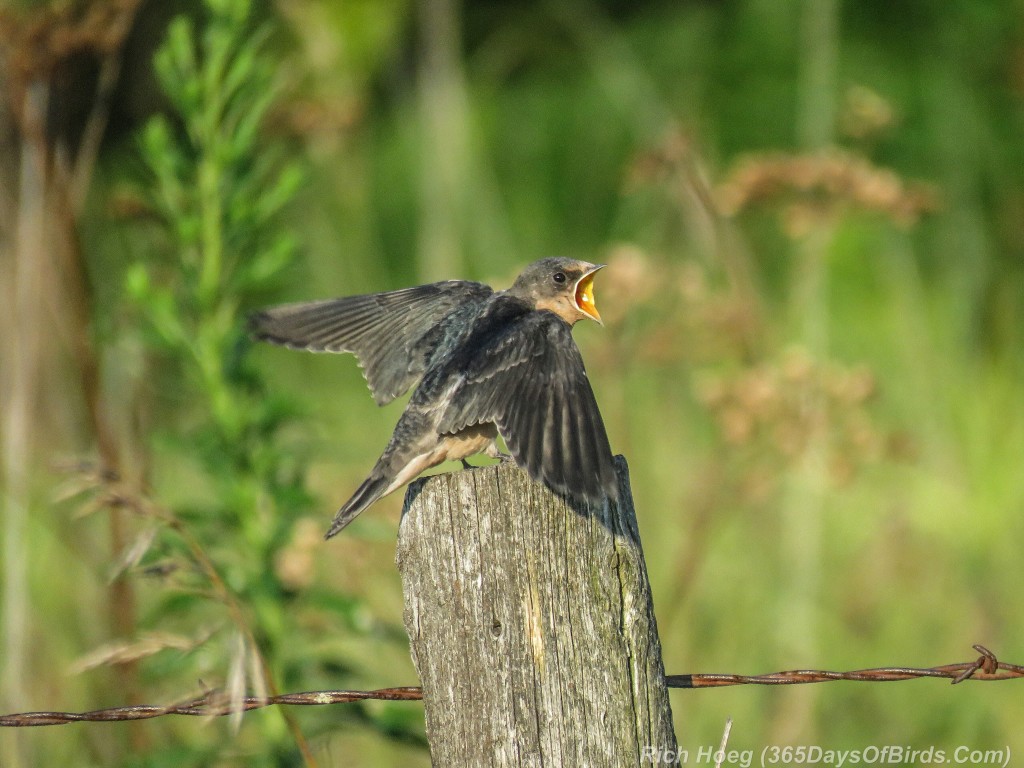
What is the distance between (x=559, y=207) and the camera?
42.9ft

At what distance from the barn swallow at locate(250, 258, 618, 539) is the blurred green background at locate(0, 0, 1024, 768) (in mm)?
333

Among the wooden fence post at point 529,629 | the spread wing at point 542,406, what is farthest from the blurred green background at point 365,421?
the spread wing at point 542,406

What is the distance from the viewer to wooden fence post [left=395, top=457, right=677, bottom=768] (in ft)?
6.91

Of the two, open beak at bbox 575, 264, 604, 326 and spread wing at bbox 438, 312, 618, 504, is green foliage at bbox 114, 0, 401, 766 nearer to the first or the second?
open beak at bbox 575, 264, 604, 326

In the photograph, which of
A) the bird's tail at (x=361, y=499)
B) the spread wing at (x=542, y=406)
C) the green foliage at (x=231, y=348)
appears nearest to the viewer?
the spread wing at (x=542, y=406)

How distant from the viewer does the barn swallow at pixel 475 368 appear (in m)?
2.37

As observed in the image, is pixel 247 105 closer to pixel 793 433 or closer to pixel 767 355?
pixel 793 433

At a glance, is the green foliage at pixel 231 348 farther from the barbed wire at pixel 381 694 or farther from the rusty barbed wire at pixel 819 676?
the rusty barbed wire at pixel 819 676

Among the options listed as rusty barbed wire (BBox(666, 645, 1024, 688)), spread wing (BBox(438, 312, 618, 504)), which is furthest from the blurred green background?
rusty barbed wire (BBox(666, 645, 1024, 688))

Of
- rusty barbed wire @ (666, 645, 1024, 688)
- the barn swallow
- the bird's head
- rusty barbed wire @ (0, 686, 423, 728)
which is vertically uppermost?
the bird's head

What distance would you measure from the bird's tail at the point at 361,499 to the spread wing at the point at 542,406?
0.25 meters

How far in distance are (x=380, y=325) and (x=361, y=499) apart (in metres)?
0.78

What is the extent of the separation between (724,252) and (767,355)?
1.04 m

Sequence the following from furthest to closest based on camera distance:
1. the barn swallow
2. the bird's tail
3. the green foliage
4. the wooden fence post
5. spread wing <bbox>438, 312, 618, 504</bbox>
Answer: the green foliage < the bird's tail < the barn swallow < spread wing <bbox>438, 312, 618, 504</bbox> < the wooden fence post
